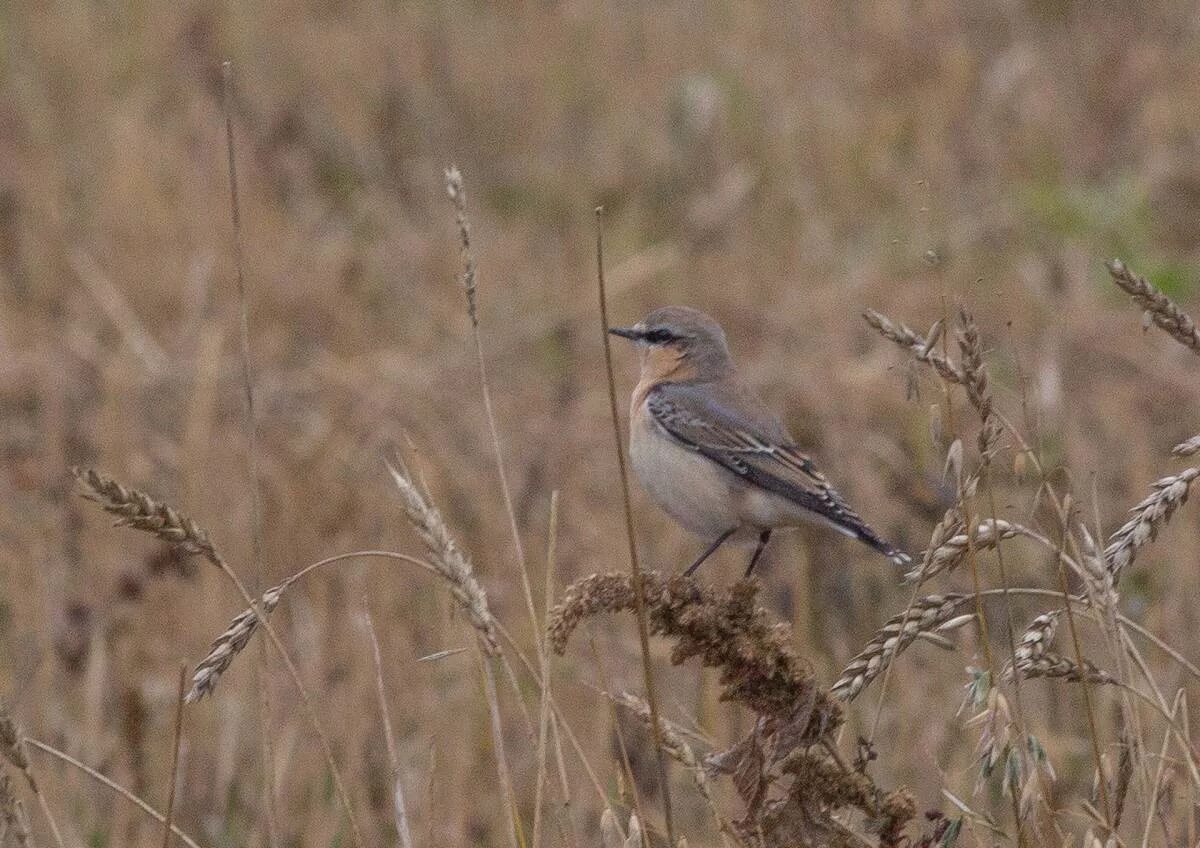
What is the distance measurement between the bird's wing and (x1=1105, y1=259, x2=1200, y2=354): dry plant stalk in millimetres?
2278

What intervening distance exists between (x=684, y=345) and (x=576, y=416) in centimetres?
280

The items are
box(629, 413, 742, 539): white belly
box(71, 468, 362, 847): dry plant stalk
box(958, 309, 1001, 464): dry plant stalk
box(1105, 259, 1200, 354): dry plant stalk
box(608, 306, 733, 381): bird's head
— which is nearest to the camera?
box(71, 468, 362, 847): dry plant stalk

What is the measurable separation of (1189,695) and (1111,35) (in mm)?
7057

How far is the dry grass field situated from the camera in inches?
134

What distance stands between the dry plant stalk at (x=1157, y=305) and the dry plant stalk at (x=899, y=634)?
482 millimetres

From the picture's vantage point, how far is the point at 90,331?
9828mm

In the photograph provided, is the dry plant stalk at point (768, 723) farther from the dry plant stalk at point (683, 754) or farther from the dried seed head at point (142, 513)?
the dried seed head at point (142, 513)

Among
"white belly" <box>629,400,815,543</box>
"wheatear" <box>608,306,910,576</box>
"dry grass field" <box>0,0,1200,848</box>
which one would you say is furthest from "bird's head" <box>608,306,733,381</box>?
"dry grass field" <box>0,0,1200,848</box>

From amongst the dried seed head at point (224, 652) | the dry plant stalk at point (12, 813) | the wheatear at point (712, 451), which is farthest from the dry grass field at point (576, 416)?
the wheatear at point (712, 451)

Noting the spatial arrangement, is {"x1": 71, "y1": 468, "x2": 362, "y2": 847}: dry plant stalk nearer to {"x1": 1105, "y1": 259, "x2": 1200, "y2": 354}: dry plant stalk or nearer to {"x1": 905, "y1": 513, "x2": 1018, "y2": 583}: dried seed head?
{"x1": 905, "y1": 513, "x2": 1018, "y2": 583}: dried seed head

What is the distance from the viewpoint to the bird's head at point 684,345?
6430 mm

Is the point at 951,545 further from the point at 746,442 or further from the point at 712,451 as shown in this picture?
the point at 746,442

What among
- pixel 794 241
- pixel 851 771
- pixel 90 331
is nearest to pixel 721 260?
pixel 794 241

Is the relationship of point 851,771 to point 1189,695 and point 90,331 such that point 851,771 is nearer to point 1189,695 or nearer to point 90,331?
point 1189,695
